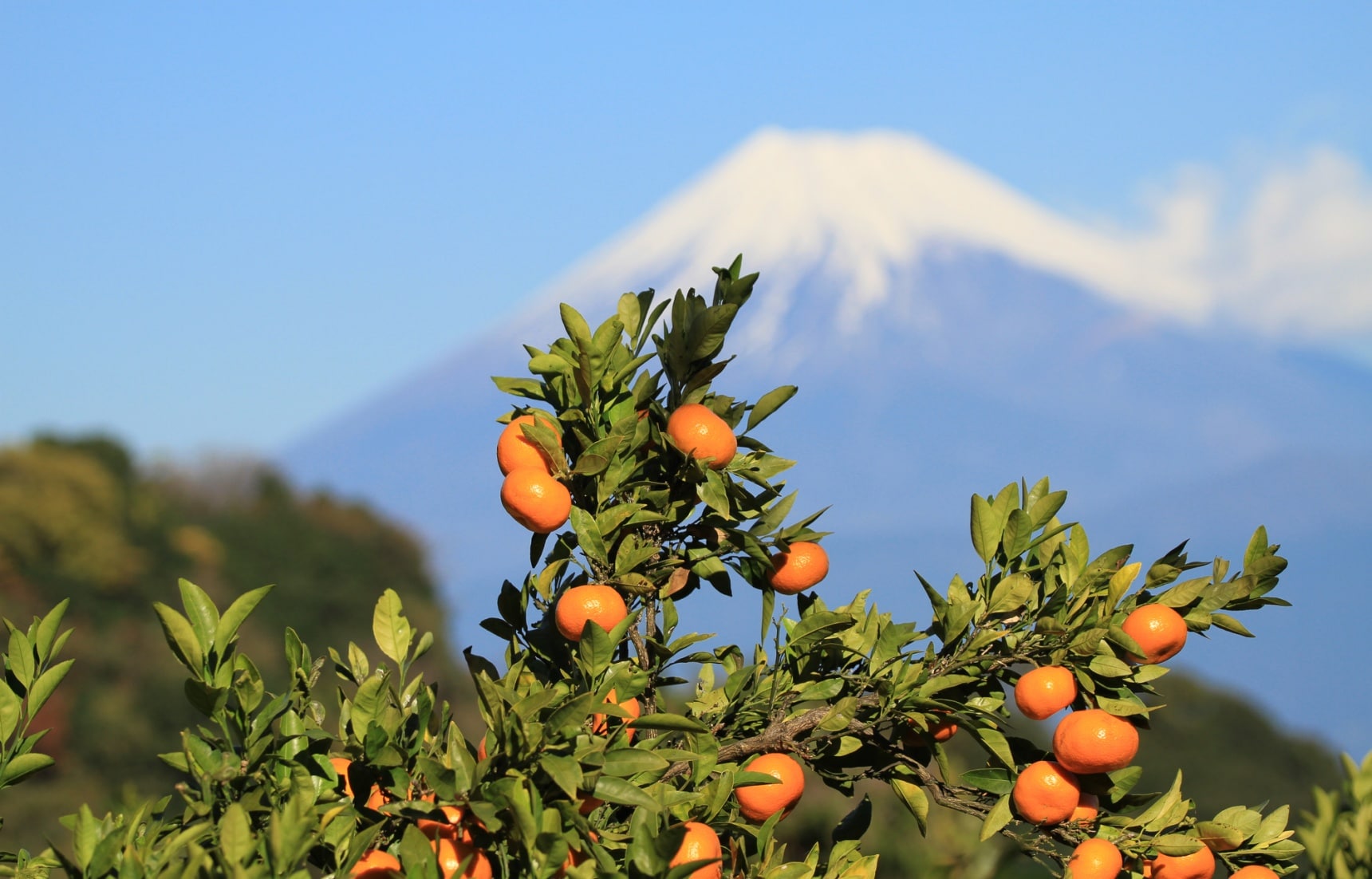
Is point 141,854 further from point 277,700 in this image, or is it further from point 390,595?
point 390,595

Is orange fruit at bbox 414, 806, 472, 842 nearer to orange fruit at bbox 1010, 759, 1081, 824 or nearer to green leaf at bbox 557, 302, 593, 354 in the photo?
green leaf at bbox 557, 302, 593, 354

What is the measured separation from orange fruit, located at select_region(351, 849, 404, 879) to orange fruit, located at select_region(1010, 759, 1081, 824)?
0.83 meters

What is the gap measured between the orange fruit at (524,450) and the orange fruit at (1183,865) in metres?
1.03

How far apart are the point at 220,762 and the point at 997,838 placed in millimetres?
1411

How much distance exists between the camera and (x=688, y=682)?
171 cm

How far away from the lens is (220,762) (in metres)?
1.52

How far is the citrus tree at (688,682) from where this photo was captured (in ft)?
4.97

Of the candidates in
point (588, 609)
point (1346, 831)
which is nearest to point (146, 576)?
point (588, 609)

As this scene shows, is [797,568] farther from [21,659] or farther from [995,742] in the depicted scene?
[21,659]

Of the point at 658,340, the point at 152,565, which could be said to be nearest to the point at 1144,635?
the point at 658,340

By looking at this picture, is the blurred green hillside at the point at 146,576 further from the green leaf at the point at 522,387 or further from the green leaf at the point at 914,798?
the green leaf at the point at 914,798

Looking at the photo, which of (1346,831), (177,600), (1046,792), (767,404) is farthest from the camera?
(177,600)

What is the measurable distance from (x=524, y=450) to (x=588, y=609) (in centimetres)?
26

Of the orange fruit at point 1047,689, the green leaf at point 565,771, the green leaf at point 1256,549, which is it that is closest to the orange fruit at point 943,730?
the orange fruit at point 1047,689
